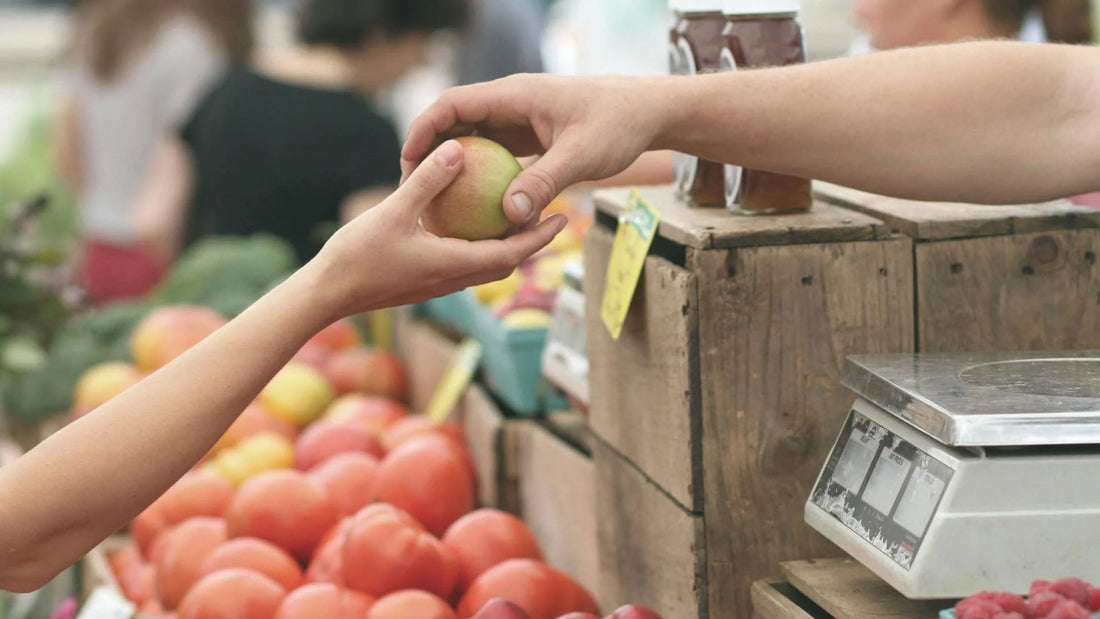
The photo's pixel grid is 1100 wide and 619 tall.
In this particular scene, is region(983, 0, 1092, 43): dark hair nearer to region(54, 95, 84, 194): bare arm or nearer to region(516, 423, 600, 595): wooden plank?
region(516, 423, 600, 595): wooden plank

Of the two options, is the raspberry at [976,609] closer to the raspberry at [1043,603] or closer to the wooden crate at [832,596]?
the raspberry at [1043,603]

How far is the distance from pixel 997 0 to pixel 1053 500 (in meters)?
1.38

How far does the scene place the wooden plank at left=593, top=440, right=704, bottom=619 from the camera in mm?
1410

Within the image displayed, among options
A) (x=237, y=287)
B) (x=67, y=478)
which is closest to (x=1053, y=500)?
(x=67, y=478)

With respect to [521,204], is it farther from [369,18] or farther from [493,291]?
[369,18]

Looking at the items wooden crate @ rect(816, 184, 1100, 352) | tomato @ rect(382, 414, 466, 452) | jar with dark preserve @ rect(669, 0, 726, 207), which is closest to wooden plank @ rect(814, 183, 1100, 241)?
wooden crate @ rect(816, 184, 1100, 352)

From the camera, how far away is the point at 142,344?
312cm

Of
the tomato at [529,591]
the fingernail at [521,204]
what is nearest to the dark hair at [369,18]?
the tomato at [529,591]

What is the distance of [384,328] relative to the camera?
3.47m

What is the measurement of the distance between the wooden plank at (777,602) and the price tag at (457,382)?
4.06 ft

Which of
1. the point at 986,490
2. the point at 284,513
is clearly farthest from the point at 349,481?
the point at 986,490

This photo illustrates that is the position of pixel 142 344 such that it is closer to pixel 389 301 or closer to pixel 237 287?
pixel 237 287

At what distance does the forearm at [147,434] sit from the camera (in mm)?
1247

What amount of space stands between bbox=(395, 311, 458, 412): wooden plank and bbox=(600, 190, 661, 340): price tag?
1.20 meters
